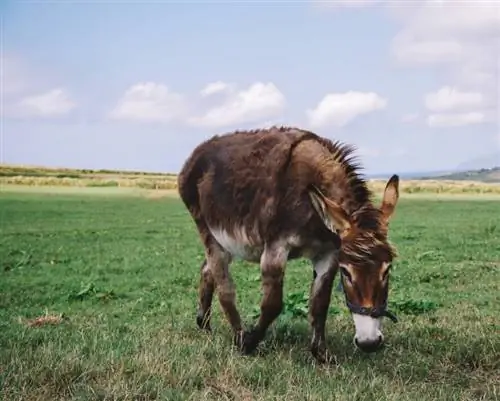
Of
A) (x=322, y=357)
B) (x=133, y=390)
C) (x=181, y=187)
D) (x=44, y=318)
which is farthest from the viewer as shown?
(x=44, y=318)

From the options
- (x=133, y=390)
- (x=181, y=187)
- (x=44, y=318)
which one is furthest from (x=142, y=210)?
(x=133, y=390)

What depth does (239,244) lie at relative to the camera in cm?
527

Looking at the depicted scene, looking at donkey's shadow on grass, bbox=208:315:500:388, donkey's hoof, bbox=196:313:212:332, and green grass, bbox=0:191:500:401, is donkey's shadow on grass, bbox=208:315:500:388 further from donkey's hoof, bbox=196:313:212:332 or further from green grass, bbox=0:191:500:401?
donkey's hoof, bbox=196:313:212:332

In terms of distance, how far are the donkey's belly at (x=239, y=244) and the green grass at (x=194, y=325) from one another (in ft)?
2.15

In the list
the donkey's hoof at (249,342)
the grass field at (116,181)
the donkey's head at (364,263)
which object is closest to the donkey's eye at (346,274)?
the donkey's head at (364,263)

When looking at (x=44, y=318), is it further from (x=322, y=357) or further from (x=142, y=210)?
(x=142, y=210)

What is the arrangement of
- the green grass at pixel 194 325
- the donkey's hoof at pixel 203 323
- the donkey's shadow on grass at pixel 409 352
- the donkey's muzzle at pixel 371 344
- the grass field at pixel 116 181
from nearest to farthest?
the green grass at pixel 194 325
the donkey's muzzle at pixel 371 344
the donkey's shadow on grass at pixel 409 352
the donkey's hoof at pixel 203 323
the grass field at pixel 116 181

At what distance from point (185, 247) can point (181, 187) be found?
22.1 ft

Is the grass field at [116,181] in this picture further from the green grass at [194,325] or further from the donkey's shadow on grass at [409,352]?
the donkey's shadow on grass at [409,352]

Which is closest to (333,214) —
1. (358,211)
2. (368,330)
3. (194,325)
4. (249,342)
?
(358,211)

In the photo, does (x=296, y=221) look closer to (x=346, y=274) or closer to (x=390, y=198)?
(x=346, y=274)

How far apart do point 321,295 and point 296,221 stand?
0.61 m

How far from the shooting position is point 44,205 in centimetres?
1520

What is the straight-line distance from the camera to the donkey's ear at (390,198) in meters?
4.71
